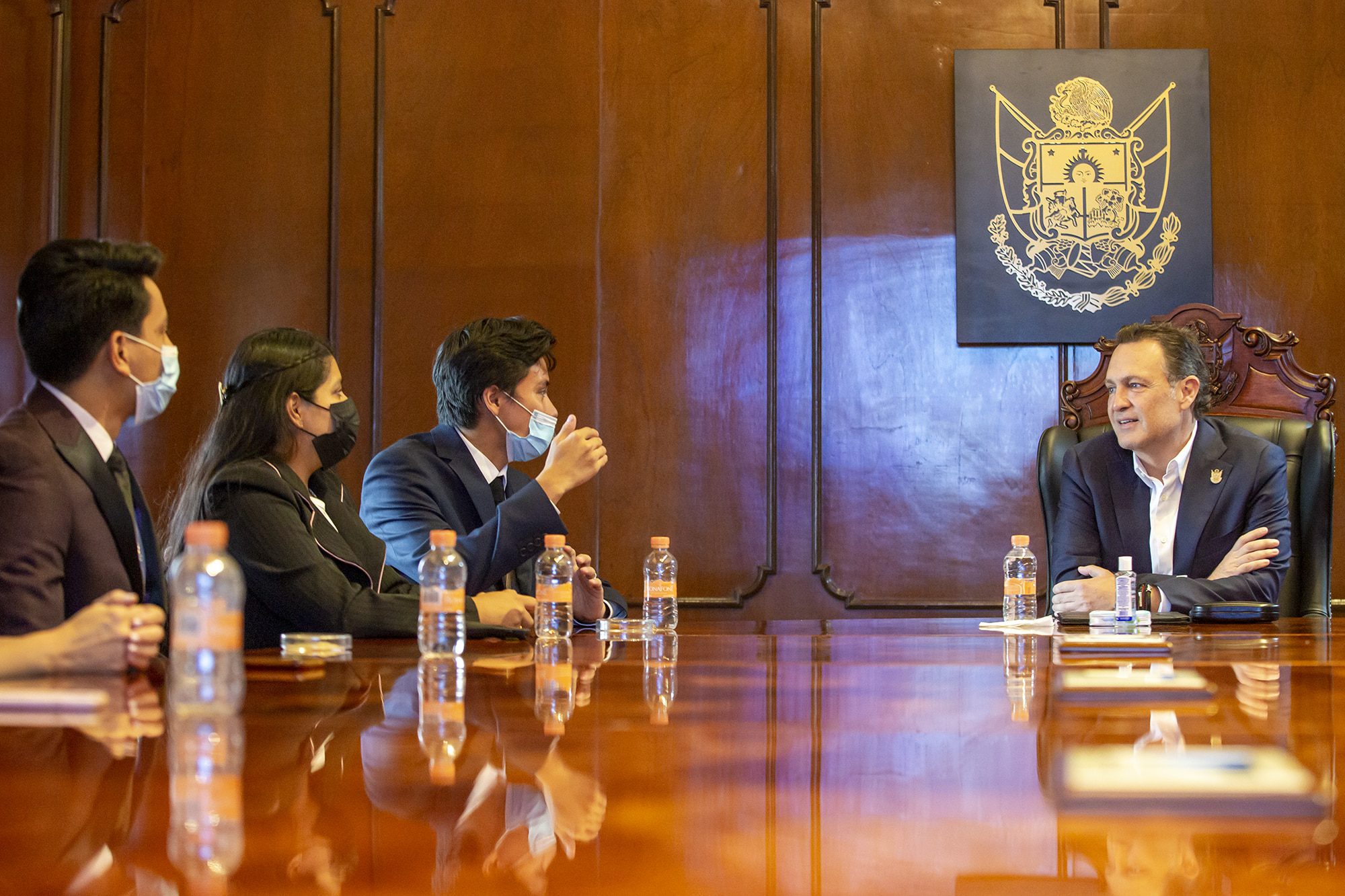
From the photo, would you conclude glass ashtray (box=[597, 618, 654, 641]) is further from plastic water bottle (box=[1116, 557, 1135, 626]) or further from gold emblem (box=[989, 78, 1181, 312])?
gold emblem (box=[989, 78, 1181, 312])

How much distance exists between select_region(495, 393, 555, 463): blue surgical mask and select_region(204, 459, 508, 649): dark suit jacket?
3.27 feet

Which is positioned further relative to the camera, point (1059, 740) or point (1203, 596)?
point (1203, 596)

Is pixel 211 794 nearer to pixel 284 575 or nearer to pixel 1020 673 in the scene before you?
pixel 1020 673

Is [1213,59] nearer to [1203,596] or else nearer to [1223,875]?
[1203,596]

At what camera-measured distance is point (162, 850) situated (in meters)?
0.79

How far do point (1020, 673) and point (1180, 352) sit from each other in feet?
6.75

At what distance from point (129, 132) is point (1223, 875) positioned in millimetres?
4892

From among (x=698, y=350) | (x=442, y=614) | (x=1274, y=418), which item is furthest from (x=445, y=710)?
(x=698, y=350)

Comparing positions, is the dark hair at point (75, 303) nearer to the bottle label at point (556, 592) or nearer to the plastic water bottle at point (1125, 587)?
the bottle label at point (556, 592)

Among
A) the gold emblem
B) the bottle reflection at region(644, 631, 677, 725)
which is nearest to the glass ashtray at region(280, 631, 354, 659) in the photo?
the bottle reflection at region(644, 631, 677, 725)

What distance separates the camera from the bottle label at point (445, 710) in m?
1.35

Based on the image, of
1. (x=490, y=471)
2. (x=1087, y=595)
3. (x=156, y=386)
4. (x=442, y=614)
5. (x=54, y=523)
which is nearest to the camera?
(x=54, y=523)

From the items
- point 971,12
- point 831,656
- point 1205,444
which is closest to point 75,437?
point 831,656

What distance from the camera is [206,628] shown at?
128cm
